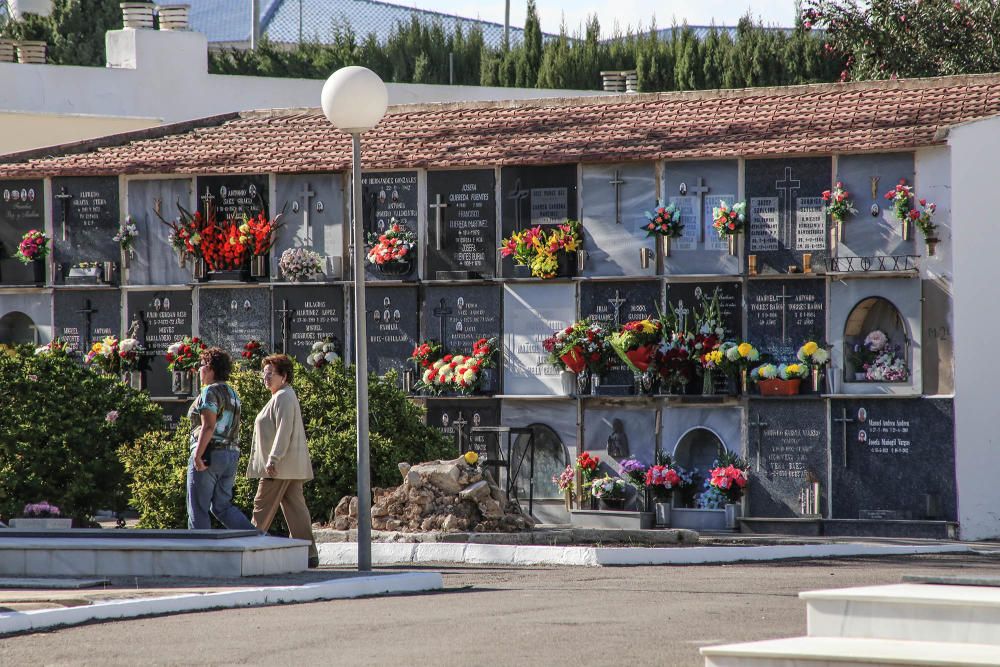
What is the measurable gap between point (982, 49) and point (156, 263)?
41.9ft

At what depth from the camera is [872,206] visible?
1664 cm

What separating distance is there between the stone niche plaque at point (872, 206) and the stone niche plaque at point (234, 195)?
21.9 feet

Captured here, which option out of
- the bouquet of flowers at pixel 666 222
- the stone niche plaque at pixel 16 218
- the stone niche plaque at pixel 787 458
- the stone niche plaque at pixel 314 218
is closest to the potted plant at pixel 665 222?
the bouquet of flowers at pixel 666 222

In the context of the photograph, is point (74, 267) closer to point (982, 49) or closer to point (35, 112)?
point (35, 112)

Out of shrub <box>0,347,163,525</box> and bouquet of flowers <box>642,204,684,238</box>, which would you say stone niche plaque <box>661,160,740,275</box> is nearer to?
bouquet of flowers <box>642,204,684,238</box>

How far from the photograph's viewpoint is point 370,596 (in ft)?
33.4

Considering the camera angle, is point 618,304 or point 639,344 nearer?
point 639,344

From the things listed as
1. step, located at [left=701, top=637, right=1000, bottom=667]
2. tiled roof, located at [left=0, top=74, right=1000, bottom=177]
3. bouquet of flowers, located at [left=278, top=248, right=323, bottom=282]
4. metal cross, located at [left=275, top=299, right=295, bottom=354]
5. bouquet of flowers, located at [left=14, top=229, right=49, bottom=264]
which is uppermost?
tiled roof, located at [left=0, top=74, right=1000, bottom=177]

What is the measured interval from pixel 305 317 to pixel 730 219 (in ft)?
16.6

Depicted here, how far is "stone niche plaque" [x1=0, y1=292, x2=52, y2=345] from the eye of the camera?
782 inches

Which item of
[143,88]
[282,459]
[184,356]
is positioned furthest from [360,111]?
[143,88]

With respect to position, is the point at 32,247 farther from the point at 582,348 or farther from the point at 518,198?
the point at 582,348

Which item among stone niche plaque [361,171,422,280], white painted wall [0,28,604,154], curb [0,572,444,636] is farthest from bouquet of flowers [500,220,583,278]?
white painted wall [0,28,604,154]

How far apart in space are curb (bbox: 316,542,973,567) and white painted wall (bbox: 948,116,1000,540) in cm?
292
